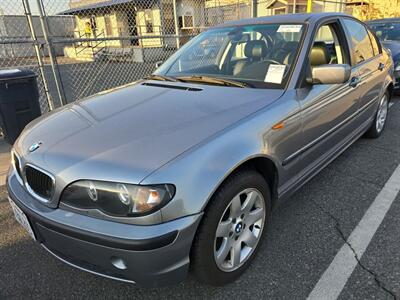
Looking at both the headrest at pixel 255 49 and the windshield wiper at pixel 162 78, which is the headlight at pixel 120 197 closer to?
the windshield wiper at pixel 162 78

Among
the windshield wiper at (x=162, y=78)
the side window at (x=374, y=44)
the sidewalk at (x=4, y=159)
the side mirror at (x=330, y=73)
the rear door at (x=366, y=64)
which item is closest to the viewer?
the side mirror at (x=330, y=73)

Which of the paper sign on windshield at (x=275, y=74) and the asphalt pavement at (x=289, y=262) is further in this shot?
the paper sign on windshield at (x=275, y=74)

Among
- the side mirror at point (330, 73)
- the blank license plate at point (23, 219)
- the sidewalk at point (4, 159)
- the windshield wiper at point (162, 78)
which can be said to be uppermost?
the side mirror at point (330, 73)

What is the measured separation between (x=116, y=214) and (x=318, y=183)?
2.31 meters

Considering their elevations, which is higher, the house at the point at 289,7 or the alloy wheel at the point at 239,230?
the house at the point at 289,7

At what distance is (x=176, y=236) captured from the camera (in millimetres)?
1609

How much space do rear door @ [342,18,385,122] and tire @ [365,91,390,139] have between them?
29cm

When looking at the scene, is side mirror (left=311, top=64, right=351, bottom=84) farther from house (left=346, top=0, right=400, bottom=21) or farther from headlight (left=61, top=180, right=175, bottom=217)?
house (left=346, top=0, right=400, bottom=21)

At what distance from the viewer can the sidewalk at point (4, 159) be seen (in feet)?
12.3

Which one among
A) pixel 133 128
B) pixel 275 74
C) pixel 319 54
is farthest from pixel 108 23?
pixel 133 128

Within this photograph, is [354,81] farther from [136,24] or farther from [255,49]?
[136,24]

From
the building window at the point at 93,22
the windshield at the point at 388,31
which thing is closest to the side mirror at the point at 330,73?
the windshield at the point at 388,31

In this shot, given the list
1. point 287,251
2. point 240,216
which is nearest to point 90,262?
point 240,216

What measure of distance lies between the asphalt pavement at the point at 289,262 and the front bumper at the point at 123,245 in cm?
39
